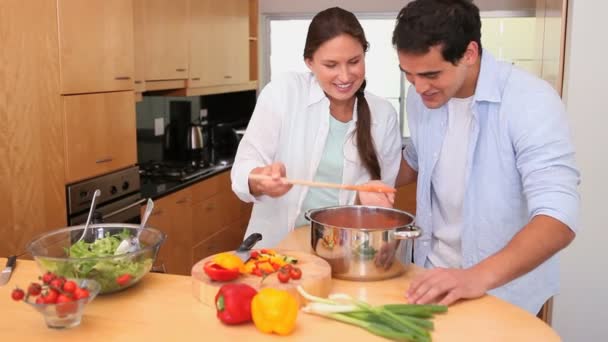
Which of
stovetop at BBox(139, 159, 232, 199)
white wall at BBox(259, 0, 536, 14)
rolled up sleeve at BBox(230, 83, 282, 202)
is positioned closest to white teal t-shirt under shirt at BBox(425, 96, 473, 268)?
rolled up sleeve at BBox(230, 83, 282, 202)

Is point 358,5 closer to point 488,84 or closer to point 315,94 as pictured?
point 315,94

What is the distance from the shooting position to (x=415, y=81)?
1.75 m

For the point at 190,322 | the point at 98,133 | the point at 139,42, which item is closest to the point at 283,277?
the point at 190,322

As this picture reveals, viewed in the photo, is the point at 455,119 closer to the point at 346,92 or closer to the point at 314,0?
the point at 346,92

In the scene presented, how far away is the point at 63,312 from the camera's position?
1334mm

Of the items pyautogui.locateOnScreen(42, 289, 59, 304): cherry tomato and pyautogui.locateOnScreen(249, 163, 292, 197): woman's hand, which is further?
pyautogui.locateOnScreen(249, 163, 292, 197): woman's hand

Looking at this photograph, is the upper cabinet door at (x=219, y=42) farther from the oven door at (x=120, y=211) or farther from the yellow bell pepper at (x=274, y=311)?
the yellow bell pepper at (x=274, y=311)

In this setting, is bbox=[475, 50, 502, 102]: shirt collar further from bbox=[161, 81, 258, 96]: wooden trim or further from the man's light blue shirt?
bbox=[161, 81, 258, 96]: wooden trim

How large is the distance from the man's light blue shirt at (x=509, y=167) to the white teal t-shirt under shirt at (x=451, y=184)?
1.0 inches

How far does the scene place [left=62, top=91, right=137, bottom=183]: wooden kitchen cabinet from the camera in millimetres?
2877

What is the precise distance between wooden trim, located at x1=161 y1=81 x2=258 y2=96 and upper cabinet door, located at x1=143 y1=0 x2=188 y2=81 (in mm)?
117

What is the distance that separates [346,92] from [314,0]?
3.51m

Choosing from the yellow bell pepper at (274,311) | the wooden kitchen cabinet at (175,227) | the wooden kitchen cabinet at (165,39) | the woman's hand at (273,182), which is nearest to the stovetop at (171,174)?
the wooden kitchen cabinet at (175,227)

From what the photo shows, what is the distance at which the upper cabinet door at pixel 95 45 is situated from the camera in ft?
9.24
